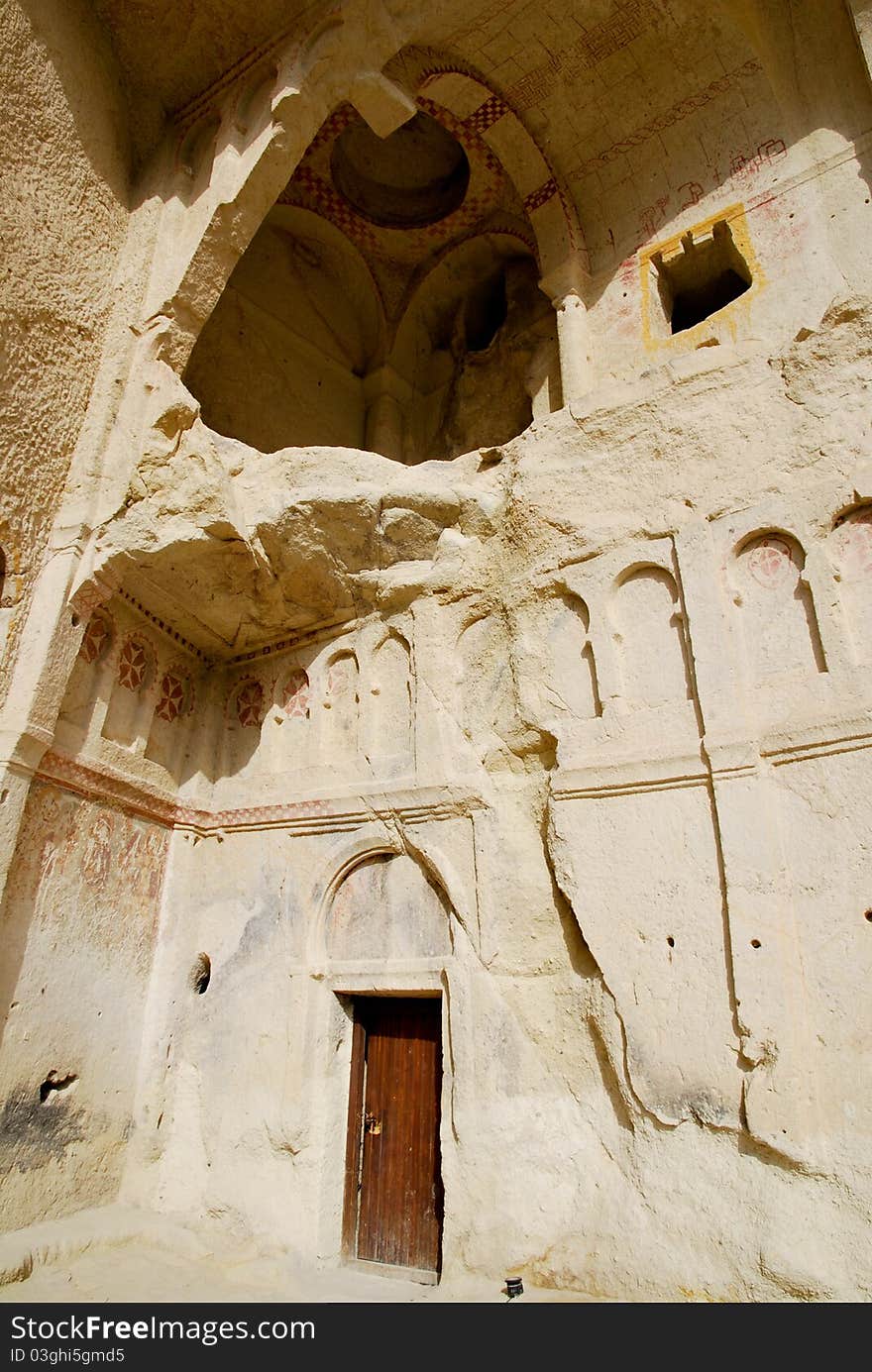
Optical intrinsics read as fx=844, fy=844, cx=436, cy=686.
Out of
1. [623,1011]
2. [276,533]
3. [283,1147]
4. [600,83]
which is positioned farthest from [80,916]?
[600,83]

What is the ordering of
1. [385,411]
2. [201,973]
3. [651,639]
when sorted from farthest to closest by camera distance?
[385,411] < [201,973] < [651,639]

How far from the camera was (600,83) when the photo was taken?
299 inches

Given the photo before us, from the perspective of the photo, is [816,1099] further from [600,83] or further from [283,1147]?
[600,83]

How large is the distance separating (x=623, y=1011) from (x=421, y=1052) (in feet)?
5.49

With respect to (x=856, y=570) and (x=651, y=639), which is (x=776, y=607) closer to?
(x=856, y=570)

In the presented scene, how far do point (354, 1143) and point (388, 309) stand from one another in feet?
28.6

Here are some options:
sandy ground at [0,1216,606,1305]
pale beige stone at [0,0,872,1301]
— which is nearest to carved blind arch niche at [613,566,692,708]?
pale beige stone at [0,0,872,1301]

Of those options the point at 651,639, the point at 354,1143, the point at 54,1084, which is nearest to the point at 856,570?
the point at 651,639

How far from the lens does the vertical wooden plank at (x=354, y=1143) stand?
17.0 feet

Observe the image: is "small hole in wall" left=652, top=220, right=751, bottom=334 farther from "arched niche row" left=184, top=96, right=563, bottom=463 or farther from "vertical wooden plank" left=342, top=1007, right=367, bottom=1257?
"vertical wooden plank" left=342, top=1007, right=367, bottom=1257

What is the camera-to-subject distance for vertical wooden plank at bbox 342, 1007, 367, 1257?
5.19 metres

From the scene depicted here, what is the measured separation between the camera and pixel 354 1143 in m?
5.39

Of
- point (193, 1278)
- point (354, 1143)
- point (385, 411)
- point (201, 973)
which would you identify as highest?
point (385, 411)

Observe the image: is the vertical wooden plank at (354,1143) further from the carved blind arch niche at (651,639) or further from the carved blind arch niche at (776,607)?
the carved blind arch niche at (776,607)
